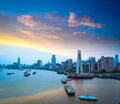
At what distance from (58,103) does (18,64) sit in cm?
17913

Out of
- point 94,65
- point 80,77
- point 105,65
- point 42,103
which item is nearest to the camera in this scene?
point 42,103

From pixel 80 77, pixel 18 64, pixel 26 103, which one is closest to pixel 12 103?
pixel 26 103

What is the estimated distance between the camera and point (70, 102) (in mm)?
15695

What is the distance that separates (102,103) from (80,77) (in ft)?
115

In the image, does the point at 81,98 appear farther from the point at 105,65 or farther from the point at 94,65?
the point at 94,65

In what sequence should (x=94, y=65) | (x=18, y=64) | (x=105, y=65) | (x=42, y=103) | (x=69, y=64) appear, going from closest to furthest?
1. (x=42, y=103)
2. (x=105, y=65)
3. (x=94, y=65)
4. (x=69, y=64)
5. (x=18, y=64)

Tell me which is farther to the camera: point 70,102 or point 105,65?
point 105,65

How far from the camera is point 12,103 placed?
1564 cm

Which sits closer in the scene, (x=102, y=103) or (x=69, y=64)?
(x=102, y=103)

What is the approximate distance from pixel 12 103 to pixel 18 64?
17766 centimetres

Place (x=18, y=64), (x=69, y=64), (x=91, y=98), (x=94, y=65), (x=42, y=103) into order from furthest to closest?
(x=18, y=64) → (x=69, y=64) → (x=94, y=65) → (x=91, y=98) → (x=42, y=103)

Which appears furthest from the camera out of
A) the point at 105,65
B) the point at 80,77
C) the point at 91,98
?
the point at 105,65

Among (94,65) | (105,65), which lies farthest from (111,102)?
(94,65)

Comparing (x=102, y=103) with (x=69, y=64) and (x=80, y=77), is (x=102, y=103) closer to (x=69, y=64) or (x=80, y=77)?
(x=80, y=77)
